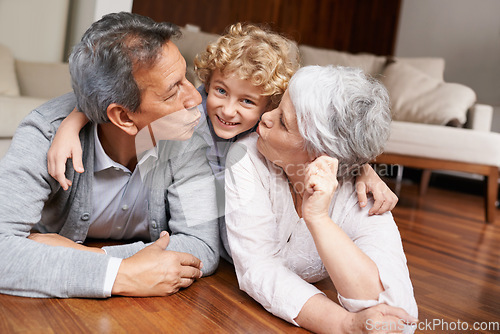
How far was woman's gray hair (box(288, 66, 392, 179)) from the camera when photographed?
3.64 ft

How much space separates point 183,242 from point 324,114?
1.73ft

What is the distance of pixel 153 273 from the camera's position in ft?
3.80

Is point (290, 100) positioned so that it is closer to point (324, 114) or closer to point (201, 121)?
point (324, 114)

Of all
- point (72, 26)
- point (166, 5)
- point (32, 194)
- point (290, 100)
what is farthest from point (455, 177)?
point (32, 194)

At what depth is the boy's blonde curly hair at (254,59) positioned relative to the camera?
4.72ft

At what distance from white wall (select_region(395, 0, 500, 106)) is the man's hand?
4.41 meters

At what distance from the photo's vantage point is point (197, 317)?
1.10 m

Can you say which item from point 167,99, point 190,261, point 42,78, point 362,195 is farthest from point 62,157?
point 42,78

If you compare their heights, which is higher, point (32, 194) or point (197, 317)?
point (32, 194)

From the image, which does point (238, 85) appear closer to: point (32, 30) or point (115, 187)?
point (115, 187)

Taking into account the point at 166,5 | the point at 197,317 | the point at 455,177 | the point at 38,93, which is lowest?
the point at 455,177

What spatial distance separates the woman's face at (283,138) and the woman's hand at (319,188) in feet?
0.39

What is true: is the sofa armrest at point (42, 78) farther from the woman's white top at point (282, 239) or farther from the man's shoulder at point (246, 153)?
the woman's white top at point (282, 239)

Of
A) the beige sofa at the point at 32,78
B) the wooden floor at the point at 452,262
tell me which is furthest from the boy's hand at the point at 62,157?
the beige sofa at the point at 32,78
